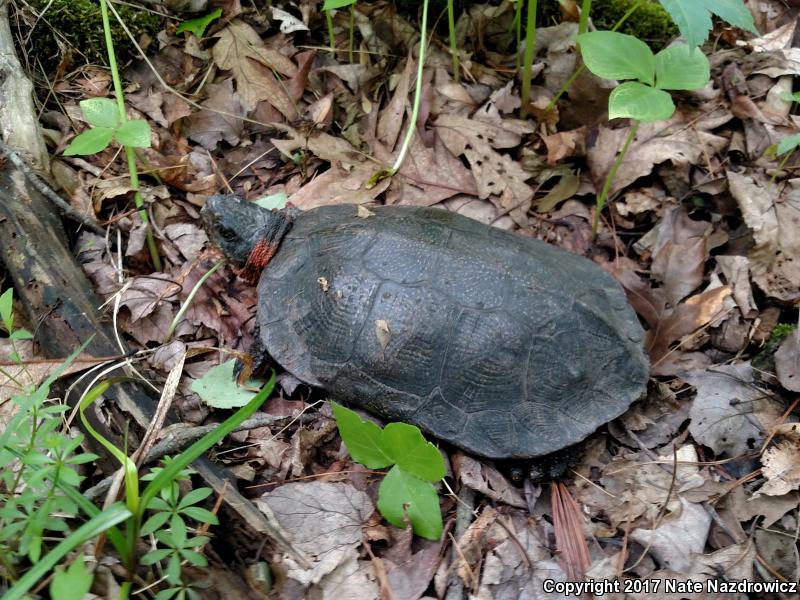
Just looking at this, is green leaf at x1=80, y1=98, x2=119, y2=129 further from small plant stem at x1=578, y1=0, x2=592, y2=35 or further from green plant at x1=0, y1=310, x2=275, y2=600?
small plant stem at x1=578, y1=0, x2=592, y2=35

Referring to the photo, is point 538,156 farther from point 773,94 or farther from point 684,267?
point 773,94

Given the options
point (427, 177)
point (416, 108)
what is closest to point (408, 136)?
point (416, 108)

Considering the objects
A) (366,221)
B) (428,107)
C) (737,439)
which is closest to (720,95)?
(428,107)

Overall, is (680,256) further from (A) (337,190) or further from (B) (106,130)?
(B) (106,130)

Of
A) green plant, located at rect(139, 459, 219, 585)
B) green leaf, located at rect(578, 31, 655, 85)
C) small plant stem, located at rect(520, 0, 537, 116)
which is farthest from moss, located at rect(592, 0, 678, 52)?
green plant, located at rect(139, 459, 219, 585)

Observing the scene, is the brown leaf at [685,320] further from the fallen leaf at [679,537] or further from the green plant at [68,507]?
the green plant at [68,507]

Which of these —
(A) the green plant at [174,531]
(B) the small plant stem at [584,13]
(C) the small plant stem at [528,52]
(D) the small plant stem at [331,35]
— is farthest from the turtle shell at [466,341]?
(D) the small plant stem at [331,35]
